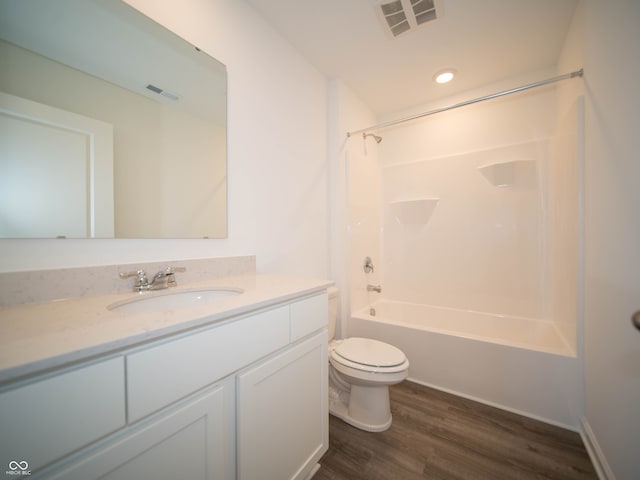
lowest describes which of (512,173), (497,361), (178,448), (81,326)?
(497,361)

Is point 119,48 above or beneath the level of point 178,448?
above

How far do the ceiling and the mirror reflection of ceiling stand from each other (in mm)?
677

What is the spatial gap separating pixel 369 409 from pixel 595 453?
43.2 inches

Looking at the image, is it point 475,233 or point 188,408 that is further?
point 475,233

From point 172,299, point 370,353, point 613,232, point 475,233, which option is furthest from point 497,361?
point 172,299

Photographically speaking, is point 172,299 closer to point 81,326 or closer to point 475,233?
point 81,326

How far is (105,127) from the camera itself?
0.92 m

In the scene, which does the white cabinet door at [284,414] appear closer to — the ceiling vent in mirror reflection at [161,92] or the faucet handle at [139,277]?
the faucet handle at [139,277]

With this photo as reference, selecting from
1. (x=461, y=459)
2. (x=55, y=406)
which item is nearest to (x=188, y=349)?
(x=55, y=406)

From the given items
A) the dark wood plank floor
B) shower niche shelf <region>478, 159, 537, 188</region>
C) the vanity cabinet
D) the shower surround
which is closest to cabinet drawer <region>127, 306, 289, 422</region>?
the vanity cabinet

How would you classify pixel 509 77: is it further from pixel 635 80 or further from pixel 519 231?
pixel 635 80

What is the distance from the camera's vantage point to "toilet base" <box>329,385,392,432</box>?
141 centimetres

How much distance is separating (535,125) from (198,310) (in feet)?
9.27

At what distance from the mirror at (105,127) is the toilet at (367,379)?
103cm
